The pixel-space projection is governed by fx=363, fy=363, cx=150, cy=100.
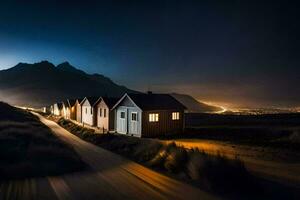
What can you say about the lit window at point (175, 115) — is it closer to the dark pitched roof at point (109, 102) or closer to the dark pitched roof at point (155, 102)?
the dark pitched roof at point (155, 102)

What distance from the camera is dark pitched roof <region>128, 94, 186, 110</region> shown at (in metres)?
39.2

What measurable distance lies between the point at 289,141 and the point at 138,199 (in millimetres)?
20548

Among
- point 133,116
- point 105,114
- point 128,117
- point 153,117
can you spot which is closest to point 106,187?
point 153,117

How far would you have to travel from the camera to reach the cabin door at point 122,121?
134 ft

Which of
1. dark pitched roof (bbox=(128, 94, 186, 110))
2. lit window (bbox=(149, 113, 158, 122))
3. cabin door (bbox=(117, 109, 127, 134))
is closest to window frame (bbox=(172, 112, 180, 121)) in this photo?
dark pitched roof (bbox=(128, 94, 186, 110))

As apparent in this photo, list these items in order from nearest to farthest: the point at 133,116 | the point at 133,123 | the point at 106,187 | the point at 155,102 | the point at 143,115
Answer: the point at 106,187 → the point at 143,115 → the point at 133,123 → the point at 133,116 → the point at 155,102

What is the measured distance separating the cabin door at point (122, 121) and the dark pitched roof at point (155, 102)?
233cm

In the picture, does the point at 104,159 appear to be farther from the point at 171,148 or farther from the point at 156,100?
the point at 156,100

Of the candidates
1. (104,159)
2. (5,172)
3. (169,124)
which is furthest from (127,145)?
(169,124)

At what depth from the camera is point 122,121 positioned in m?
41.6

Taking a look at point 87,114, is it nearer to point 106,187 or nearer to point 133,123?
point 133,123

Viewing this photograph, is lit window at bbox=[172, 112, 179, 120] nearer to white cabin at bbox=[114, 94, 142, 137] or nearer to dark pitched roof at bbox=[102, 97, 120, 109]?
white cabin at bbox=[114, 94, 142, 137]

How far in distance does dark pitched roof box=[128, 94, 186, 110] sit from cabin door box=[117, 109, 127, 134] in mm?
2330

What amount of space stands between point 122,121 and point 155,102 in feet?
14.5
